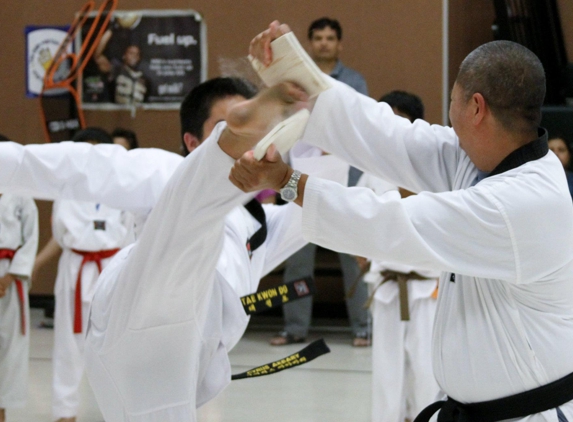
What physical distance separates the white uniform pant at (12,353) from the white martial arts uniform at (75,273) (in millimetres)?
171

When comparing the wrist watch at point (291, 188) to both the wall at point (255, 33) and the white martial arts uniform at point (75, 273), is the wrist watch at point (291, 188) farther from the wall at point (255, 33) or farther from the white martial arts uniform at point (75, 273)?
the wall at point (255, 33)

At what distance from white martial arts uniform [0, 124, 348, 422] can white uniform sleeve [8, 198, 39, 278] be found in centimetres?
207

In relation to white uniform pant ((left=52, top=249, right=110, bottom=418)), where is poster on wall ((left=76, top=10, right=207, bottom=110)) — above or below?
above

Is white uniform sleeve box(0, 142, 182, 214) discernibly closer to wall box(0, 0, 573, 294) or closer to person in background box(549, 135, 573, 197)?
person in background box(549, 135, 573, 197)

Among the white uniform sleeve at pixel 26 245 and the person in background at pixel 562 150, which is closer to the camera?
the white uniform sleeve at pixel 26 245

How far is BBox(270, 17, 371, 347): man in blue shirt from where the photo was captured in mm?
6000

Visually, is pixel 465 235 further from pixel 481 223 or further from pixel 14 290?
pixel 14 290

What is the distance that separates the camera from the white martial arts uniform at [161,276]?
6.24 feet

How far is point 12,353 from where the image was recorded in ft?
14.1

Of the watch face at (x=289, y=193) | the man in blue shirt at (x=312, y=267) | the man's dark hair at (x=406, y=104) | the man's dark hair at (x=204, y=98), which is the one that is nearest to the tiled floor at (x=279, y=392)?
the man in blue shirt at (x=312, y=267)

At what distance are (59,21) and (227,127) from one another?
19.6 feet

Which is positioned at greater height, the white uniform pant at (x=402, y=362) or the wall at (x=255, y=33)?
the wall at (x=255, y=33)

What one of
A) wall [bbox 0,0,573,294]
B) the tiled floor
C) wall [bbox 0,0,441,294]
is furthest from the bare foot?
wall [bbox 0,0,441,294]

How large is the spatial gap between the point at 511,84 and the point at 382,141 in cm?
40
